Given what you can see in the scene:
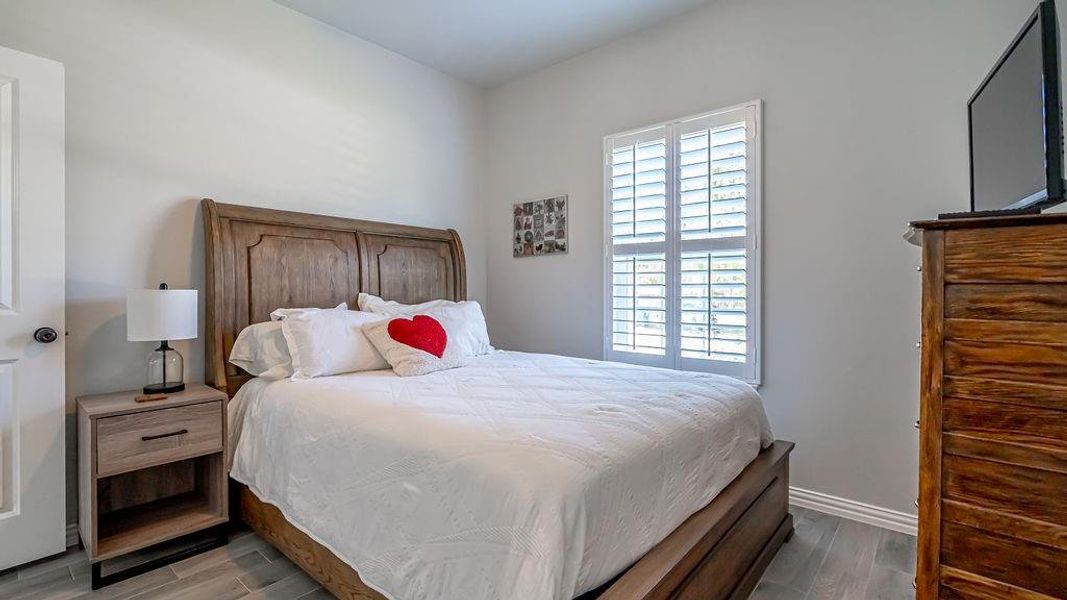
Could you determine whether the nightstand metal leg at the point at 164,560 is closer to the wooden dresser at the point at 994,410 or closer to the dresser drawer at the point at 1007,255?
the wooden dresser at the point at 994,410

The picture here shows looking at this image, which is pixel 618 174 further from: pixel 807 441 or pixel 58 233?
pixel 58 233

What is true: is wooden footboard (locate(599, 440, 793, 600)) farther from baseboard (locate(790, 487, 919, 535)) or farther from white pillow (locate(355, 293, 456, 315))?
white pillow (locate(355, 293, 456, 315))

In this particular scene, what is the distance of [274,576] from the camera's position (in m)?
1.99

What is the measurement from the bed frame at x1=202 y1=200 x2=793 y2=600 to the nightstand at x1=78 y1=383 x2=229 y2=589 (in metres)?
0.19

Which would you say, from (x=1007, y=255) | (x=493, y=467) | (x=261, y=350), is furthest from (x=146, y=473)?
(x=1007, y=255)

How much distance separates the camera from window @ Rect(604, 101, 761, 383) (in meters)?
2.80

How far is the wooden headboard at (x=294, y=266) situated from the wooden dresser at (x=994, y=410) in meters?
2.86

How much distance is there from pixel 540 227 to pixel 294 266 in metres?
1.77

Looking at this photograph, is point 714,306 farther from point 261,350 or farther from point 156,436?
point 156,436

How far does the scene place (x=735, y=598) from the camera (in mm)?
1769

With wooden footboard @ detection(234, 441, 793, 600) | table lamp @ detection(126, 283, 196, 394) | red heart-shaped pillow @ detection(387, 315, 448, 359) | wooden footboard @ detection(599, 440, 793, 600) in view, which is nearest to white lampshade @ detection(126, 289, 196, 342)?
table lamp @ detection(126, 283, 196, 394)

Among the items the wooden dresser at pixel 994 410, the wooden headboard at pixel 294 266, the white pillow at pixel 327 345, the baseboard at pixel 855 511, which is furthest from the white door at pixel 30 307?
the baseboard at pixel 855 511

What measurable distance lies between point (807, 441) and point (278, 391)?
2693mm

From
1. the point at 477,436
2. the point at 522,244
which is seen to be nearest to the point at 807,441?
the point at 477,436
